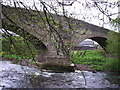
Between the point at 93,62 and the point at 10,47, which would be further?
the point at 93,62

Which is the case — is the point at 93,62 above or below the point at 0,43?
below

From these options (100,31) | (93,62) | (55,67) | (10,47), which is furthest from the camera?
(100,31)

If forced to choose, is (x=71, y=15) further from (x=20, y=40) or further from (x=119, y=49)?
(x=119, y=49)

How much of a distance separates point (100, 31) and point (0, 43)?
837 centimetres

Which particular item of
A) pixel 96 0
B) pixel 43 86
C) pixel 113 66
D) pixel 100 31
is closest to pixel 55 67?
pixel 113 66

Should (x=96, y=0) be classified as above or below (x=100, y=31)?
above

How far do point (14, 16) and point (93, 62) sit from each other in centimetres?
719

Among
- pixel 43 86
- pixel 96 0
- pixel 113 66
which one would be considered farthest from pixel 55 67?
pixel 96 0

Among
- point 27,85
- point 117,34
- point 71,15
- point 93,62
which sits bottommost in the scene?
point 93,62

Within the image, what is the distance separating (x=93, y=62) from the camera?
9.08 m

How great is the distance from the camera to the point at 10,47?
7.54 ft

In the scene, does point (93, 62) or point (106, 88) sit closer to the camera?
point (106, 88)

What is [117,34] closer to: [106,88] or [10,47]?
[106,88]

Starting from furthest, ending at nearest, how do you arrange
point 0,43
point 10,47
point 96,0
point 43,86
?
point 43,86 < point 0,43 < point 10,47 < point 96,0
